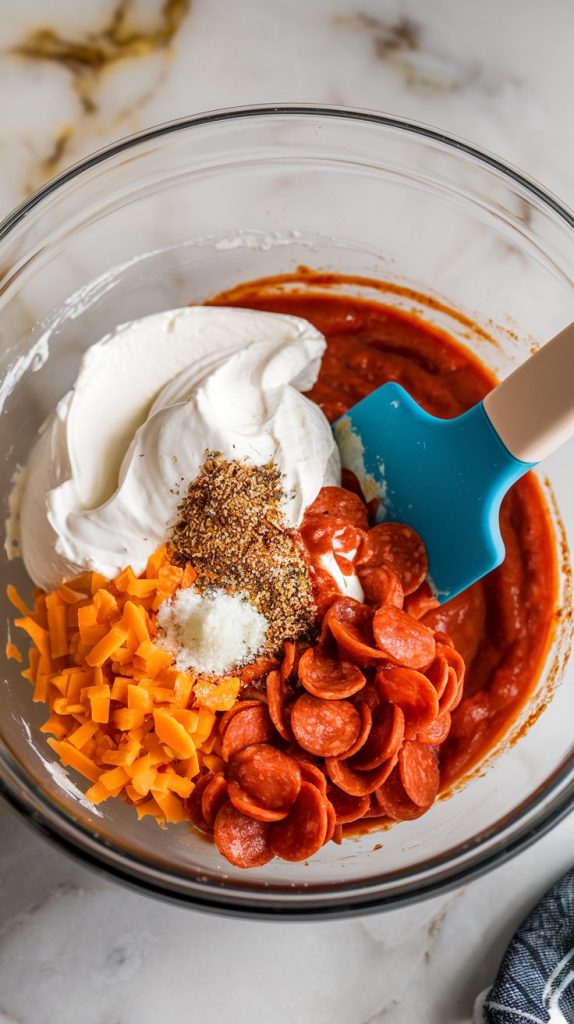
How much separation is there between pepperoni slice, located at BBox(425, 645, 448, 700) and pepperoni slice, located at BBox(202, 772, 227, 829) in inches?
20.6

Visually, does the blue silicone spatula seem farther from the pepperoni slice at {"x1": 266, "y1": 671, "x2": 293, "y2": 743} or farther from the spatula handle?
the pepperoni slice at {"x1": 266, "y1": 671, "x2": 293, "y2": 743}

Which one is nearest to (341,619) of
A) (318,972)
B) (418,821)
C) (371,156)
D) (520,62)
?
(418,821)

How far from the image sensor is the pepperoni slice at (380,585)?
2.12m

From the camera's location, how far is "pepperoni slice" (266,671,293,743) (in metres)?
2.01

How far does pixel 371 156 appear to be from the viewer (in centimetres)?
243

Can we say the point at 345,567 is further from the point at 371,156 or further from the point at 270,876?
the point at 371,156

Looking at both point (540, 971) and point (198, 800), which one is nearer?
point (198, 800)

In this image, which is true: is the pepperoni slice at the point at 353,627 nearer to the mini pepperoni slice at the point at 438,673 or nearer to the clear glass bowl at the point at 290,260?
the mini pepperoni slice at the point at 438,673

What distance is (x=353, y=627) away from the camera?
208 centimetres

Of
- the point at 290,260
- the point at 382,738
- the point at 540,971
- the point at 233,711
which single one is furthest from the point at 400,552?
the point at 540,971

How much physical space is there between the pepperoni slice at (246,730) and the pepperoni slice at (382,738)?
0.22 m

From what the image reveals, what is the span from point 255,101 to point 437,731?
1810 mm

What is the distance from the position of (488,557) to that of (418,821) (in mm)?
694

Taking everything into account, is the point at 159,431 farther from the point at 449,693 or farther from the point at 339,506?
the point at 449,693
